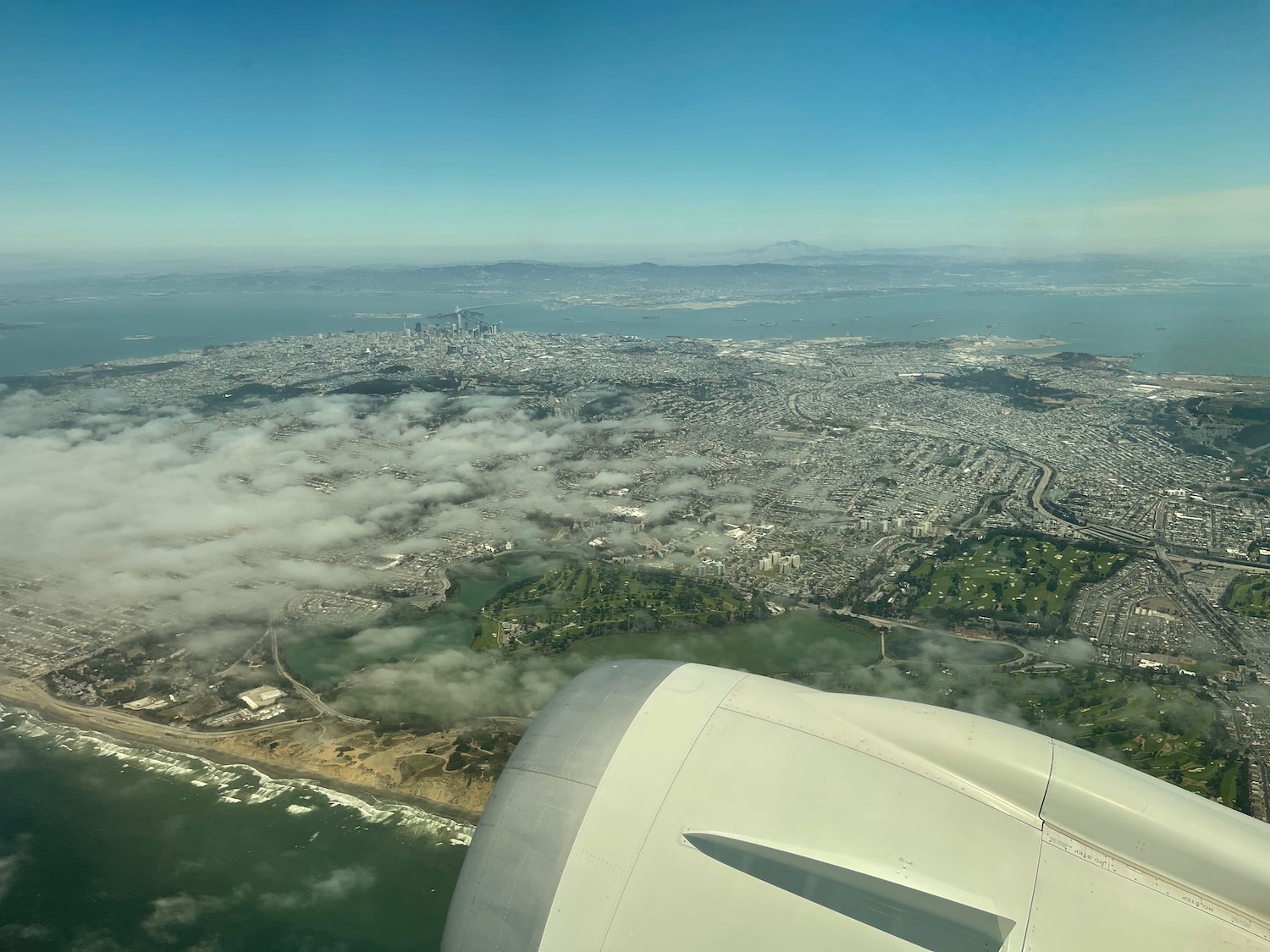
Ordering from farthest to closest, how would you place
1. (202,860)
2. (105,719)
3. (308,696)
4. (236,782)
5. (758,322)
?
(758,322)
(308,696)
(105,719)
(236,782)
(202,860)

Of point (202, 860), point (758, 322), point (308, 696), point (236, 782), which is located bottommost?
point (202, 860)

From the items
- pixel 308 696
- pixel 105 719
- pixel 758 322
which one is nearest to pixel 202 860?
pixel 308 696

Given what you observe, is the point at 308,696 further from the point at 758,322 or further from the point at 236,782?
the point at 758,322

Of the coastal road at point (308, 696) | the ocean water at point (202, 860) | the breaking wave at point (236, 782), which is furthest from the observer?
the coastal road at point (308, 696)

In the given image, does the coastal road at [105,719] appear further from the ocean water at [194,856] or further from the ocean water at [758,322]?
the ocean water at [758,322]

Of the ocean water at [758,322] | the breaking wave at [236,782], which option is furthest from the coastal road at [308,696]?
the ocean water at [758,322]

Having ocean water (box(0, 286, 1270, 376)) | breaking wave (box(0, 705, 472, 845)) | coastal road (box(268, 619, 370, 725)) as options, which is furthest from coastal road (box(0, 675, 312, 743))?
ocean water (box(0, 286, 1270, 376))

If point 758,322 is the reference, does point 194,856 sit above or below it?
below

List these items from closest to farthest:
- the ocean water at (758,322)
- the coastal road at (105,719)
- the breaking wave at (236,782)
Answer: the breaking wave at (236,782)
the coastal road at (105,719)
the ocean water at (758,322)
